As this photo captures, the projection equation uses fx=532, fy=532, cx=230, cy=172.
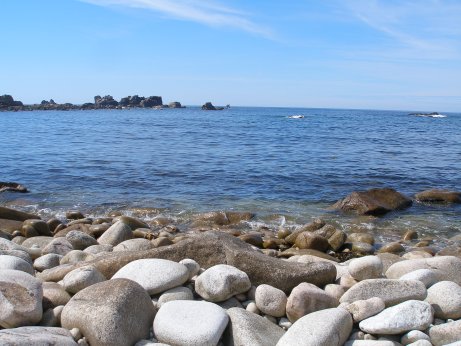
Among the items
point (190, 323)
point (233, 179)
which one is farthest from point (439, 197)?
point (190, 323)

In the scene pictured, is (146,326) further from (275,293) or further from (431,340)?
(431,340)

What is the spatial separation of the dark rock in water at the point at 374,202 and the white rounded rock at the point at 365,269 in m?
7.70

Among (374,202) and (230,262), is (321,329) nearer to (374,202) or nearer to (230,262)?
(230,262)

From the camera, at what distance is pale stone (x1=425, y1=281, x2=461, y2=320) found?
5199 mm

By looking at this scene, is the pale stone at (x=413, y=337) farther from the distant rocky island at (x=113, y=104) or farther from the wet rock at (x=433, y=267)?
the distant rocky island at (x=113, y=104)

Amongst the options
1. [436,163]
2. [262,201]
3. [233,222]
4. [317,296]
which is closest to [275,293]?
[317,296]

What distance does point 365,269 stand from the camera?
19.9 ft

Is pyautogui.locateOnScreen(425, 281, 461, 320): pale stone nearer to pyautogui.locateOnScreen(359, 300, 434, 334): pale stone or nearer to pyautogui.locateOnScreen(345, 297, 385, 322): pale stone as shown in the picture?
pyautogui.locateOnScreen(359, 300, 434, 334): pale stone

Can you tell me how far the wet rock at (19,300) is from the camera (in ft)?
15.0

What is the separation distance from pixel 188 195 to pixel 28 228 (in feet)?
20.0

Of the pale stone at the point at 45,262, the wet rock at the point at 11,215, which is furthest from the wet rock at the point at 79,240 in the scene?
the wet rock at the point at 11,215

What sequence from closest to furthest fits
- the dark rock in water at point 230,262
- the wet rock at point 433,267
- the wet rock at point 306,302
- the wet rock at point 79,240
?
the wet rock at point 306,302 → the dark rock in water at point 230,262 → the wet rock at point 433,267 → the wet rock at point 79,240

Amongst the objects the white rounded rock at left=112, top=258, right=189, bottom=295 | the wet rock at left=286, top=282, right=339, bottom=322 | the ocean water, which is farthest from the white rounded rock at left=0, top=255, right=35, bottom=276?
the ocean water

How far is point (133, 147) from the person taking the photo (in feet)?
100
